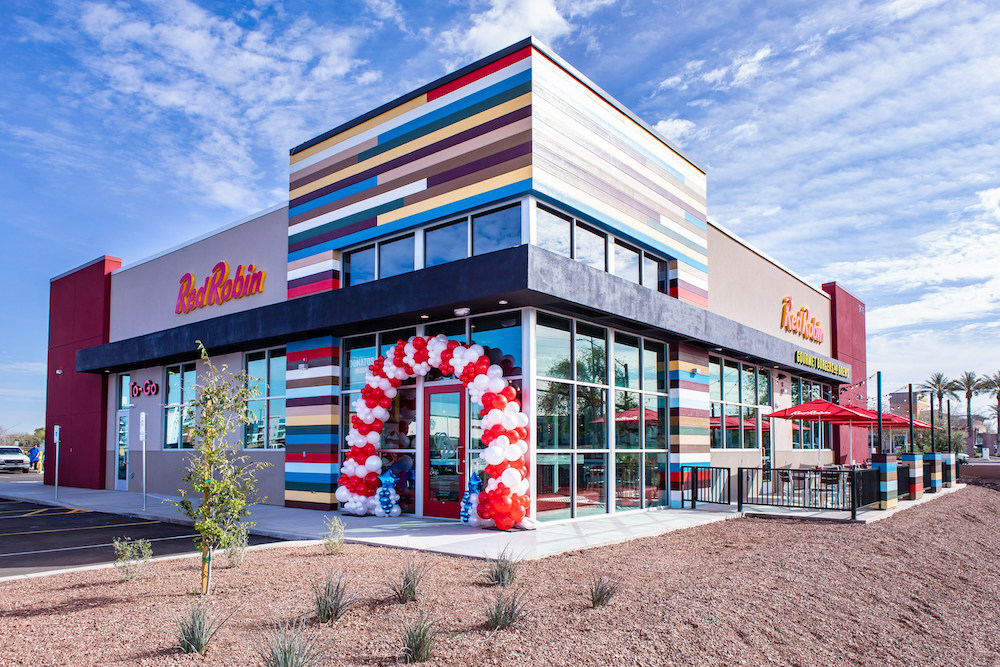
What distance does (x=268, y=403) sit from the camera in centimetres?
1767

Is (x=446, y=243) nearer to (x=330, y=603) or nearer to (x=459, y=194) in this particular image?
(x=459, y=194)

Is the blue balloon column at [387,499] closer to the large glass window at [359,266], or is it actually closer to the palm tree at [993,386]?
the large glass window at [359,266]

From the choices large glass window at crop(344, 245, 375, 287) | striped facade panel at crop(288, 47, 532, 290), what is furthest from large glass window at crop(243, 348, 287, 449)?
large glass window at crop(344, 245, 375, 287)

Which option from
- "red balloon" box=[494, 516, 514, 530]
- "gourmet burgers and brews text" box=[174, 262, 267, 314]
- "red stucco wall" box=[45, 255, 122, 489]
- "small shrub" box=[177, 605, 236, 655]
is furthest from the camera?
"red stucco wall" box=[45, 255, 122, 489]

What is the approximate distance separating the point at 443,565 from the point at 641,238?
347 inches

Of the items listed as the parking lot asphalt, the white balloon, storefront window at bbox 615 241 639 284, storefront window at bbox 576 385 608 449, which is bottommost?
the parking lot asphalt

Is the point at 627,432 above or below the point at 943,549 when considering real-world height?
above

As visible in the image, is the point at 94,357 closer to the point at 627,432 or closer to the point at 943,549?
the point at 627,432

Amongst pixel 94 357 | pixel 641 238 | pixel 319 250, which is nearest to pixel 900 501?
pixel 641 238

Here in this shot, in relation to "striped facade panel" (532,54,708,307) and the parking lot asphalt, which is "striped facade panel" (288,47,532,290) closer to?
"striped facade panel" (532,54,708,307)

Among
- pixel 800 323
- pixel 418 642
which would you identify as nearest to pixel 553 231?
pixel 418 642

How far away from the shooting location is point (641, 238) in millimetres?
15414

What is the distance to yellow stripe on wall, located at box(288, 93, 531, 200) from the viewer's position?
12938mm

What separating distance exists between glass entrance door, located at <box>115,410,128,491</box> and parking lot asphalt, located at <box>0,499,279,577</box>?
4.63m
